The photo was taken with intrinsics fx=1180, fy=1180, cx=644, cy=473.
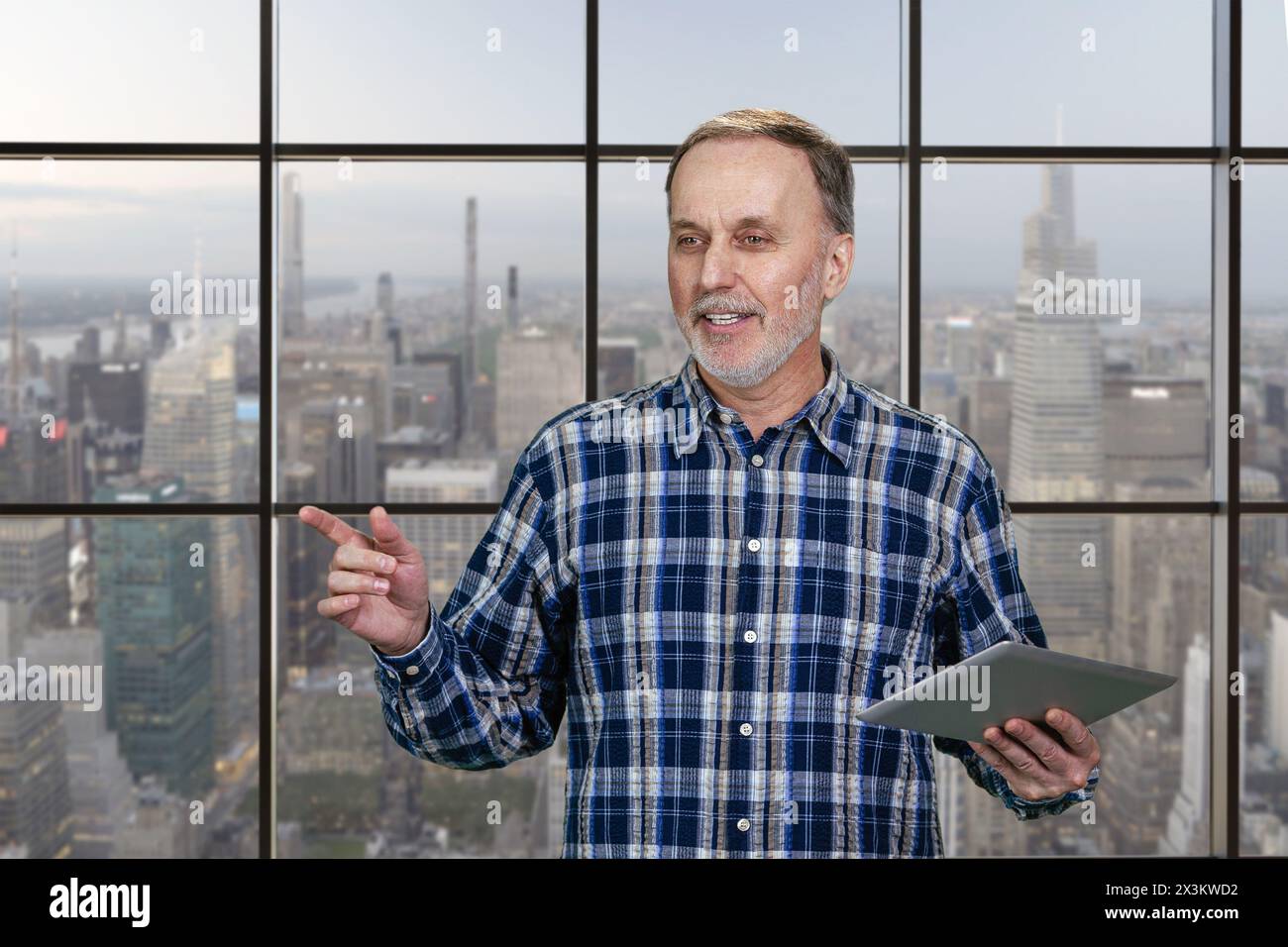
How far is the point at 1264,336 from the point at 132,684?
3.50 meters

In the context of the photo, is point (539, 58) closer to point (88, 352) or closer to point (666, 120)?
point (666, 120)

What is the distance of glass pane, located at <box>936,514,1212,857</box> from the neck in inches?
83.5

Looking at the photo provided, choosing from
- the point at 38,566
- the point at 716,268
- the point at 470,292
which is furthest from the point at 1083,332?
the point at 38,566

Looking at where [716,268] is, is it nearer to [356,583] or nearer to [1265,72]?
[356,583]

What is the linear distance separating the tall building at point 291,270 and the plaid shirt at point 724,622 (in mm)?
2087

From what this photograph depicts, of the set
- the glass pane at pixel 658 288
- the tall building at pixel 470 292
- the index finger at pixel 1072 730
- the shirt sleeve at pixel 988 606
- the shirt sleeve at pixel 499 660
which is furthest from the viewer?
the tall building at pixel 470 292

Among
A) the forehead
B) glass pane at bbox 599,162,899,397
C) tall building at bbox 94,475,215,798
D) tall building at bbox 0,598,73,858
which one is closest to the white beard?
the forehead

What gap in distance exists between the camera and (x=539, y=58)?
3.44 m

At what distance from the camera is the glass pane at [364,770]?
135 inches

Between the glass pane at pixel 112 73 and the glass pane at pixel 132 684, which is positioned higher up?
the glass pane at pixel 112 73

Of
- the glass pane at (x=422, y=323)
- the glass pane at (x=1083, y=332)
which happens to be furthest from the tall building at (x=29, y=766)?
the glass pane at (x=1083, y=332)

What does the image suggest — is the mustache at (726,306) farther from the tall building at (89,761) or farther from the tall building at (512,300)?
the tall building at (89,761)
